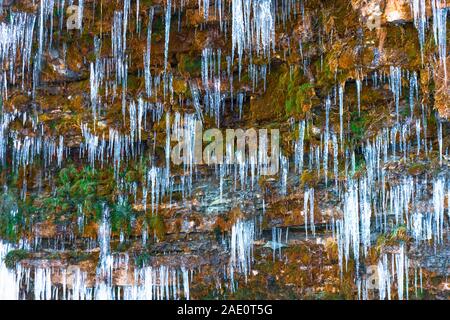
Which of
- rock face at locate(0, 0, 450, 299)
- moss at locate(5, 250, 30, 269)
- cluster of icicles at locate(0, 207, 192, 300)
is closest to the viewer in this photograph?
rock face at locate(0, 0, 450, 299)

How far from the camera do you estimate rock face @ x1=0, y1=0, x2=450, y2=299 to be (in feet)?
37.8

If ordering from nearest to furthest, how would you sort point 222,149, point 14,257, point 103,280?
point 222,149 → point 103,280 → point 14,257

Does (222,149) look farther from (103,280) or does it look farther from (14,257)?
(14,257)

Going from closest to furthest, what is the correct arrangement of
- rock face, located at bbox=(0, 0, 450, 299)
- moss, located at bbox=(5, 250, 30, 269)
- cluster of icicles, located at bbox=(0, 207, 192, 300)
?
1. rock face, located at bbox=(0, 0, 450, 299)
2. cluster of icicles, located at bbox=(0, 207, 192, 300)
3. moss, located at bbox=(5, 250, 30, 269)

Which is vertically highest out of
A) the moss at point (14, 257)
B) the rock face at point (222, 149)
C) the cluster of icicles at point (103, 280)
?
the rock face at point (222, 149)

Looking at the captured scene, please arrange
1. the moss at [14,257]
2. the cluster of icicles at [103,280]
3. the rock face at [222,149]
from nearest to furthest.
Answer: the rock face at [222,149], the cluster of icicles at [103,280], the moss at [14,257]

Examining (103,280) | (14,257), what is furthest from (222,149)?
(14,257)

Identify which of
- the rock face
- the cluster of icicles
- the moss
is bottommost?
the cluster of icicles

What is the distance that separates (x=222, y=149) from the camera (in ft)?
41.9

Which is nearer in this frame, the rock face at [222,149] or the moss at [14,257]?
the rock face at [222,149]

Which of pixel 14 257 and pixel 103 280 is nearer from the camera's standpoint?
pixel 103 280

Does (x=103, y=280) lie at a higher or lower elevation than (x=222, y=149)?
lower

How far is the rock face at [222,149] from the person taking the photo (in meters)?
11.5
